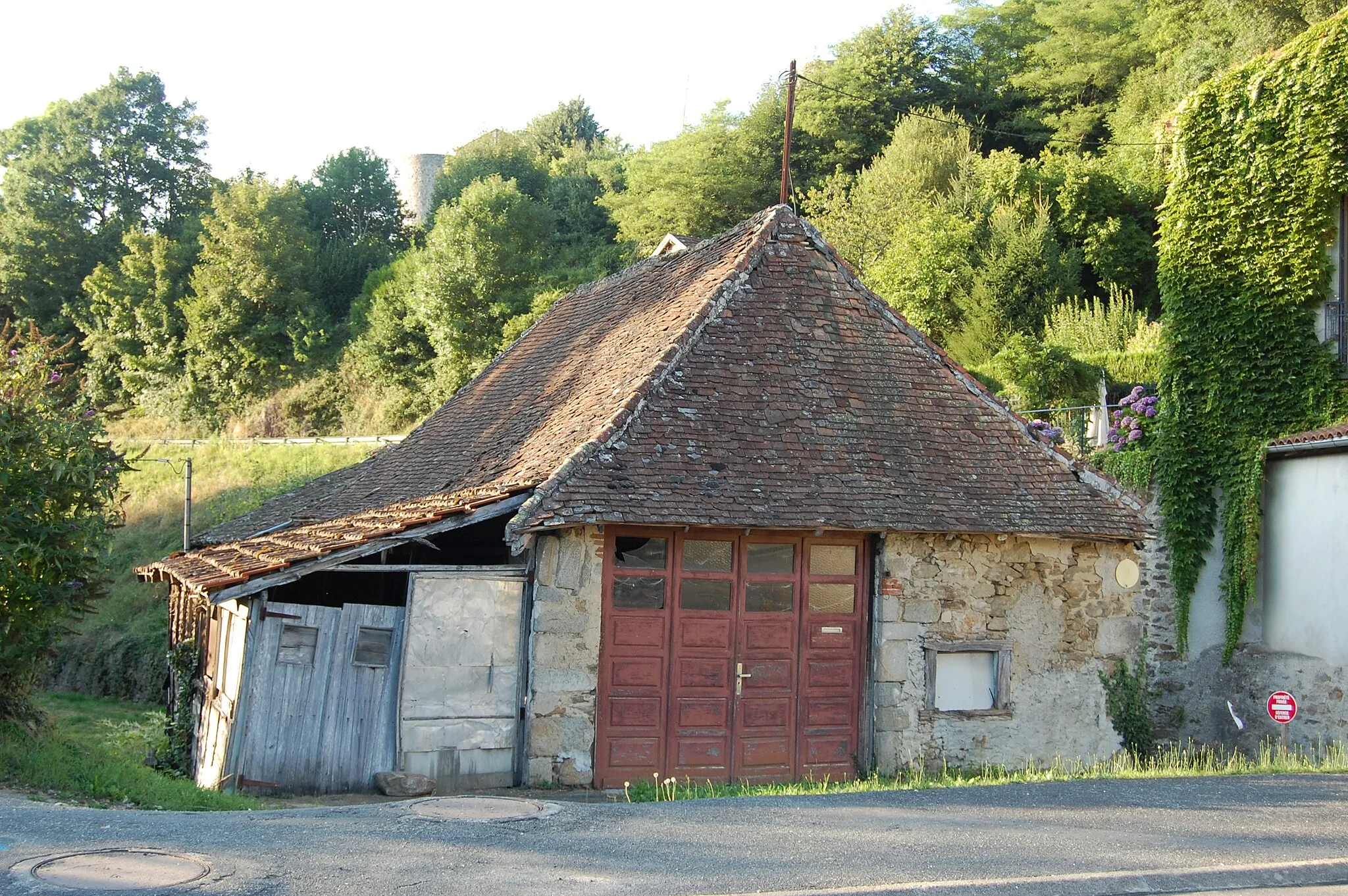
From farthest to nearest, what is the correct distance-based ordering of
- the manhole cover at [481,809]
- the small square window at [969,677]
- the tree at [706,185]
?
the tree at [706,185] → the small square window at [969,677] → the manhole cover at [481,809]

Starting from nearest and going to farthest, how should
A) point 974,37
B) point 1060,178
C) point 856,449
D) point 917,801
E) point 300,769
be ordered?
point 917,801
point 300,769
point 856,449
point 1060,178
point 974,37

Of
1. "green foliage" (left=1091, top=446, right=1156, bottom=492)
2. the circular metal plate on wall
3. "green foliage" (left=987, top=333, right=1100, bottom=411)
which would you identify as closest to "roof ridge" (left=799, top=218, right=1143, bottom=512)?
the circular metal plate on wall

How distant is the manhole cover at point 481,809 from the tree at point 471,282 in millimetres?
25495

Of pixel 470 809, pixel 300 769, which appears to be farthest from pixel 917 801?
pixel 300 769

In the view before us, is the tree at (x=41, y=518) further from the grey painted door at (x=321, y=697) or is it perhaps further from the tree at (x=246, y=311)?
the tree at (x=246, y=311)

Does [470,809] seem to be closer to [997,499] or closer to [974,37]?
[997,499]

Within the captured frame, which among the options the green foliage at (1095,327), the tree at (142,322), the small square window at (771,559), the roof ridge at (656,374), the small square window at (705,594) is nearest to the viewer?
the roof ridge at (656,374)

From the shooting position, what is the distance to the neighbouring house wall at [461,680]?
10.2 metres

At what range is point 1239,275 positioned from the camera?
568 inches

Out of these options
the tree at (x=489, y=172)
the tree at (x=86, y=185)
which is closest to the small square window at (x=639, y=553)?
the tree at (x=489, y=172)

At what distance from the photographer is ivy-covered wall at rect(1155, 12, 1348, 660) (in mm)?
13586

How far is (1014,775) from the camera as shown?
32.6 ft

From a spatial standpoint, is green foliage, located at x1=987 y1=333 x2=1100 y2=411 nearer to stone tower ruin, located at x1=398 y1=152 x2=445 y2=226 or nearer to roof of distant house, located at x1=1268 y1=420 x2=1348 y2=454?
roof of distant house, located at x1=1268 y1=420 x2=1348 y2=454

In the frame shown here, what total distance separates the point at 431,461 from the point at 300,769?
4.73 metres
